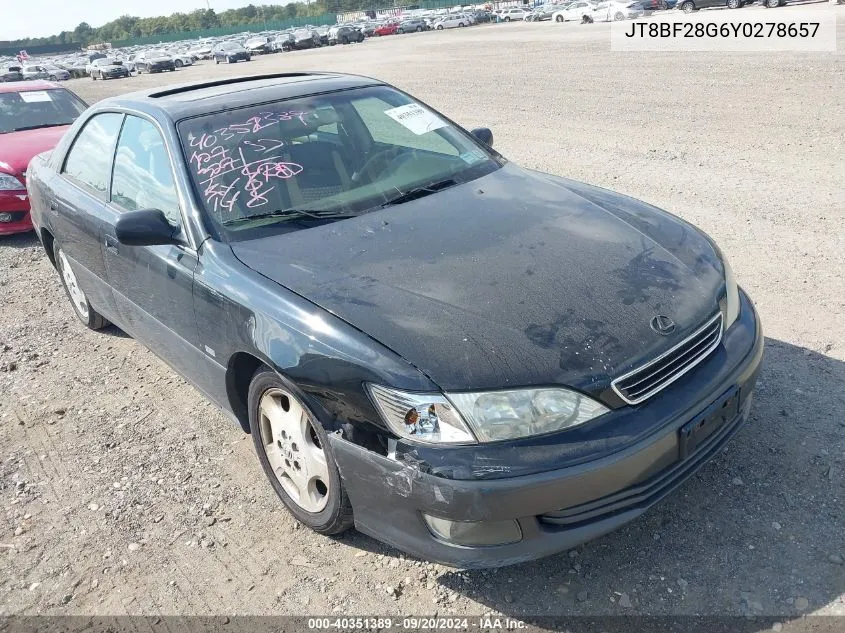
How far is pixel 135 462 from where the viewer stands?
3723 mm

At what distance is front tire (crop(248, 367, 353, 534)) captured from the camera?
273cm

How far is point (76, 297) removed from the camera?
5383 mm

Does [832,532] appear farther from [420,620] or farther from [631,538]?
[420,620]

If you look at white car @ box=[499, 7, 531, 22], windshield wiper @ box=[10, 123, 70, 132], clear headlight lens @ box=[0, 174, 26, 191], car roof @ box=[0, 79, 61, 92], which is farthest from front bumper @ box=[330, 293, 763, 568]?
white car @ box=[499, 7, 531, 22]

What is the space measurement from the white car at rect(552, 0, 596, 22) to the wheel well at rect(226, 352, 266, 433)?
47230mm

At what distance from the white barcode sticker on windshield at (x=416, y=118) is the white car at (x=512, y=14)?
188ft

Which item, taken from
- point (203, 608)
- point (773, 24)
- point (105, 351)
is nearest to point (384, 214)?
point (203, 608)

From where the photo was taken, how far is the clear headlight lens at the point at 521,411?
2334 mm

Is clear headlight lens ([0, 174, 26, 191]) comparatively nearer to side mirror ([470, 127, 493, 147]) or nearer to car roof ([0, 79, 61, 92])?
car roof ([0, 79, 61, 92])

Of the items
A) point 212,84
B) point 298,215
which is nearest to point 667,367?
point 298,215

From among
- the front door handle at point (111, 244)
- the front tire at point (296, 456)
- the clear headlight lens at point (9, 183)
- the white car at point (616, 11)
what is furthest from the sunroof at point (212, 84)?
the white car at point (616, 11)

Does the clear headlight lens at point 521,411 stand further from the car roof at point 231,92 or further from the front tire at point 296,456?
the car roof at point 231,92

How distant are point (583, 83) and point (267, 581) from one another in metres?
14.2

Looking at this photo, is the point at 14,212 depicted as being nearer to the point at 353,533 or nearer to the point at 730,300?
the point at 353,533
